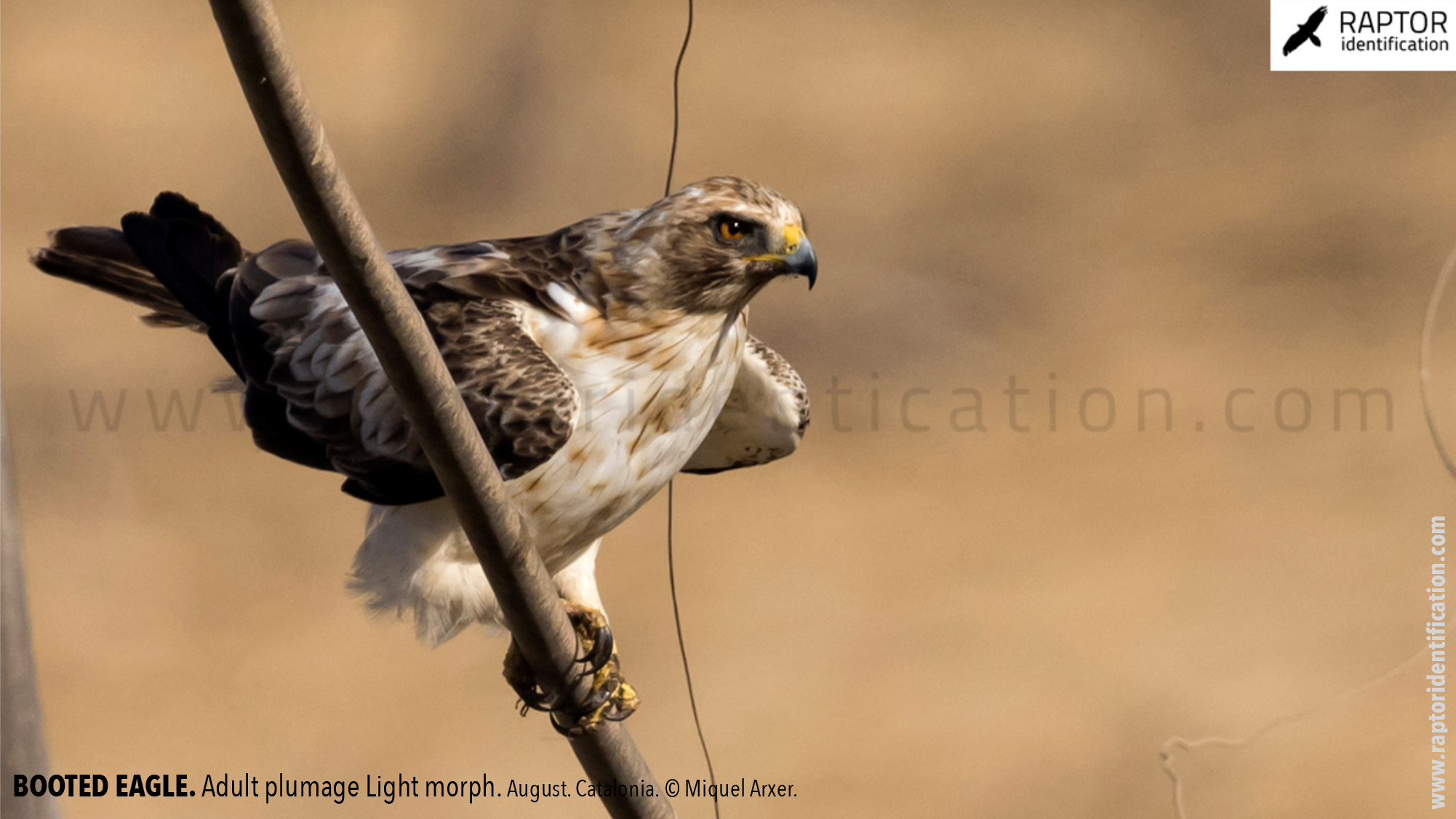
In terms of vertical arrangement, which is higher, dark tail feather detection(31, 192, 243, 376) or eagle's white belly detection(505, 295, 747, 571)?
dark tail feather detection(31, 192, 243, 376)

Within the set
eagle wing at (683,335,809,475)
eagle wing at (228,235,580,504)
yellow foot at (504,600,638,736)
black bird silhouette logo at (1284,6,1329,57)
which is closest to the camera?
eagle wing at (228,235,580,504)

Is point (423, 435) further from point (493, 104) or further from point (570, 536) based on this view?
point (493, 104)

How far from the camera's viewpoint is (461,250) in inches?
102

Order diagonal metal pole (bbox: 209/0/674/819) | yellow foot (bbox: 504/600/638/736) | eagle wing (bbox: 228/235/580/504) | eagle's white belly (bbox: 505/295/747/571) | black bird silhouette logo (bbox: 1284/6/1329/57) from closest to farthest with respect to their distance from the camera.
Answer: diagonal metal pole (bbox: 209/0/674/819) < eagle wing (bbox: 228/235/580/504) < eagle's white belly (bbox: 505/295/747/571) < yellow foot (bbox: 504/600/638/736) < black bird silhouette logo (bbox: 1284/6/1329/57)

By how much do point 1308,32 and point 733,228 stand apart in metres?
3.87

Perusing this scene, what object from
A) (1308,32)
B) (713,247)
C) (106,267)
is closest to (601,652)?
(713,247)

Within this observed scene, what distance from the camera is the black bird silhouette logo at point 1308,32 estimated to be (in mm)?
5047

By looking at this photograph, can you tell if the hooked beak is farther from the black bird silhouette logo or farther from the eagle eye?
the black bird silhouette logo

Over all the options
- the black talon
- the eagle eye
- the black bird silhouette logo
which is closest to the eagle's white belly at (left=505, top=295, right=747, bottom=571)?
the eagle eye

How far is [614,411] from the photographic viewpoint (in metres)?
2.41

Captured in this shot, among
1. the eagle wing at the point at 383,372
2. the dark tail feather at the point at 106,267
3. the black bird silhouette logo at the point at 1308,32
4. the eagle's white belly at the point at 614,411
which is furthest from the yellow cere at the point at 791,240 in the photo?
the black bird silhouette logo at the point at 1308,32

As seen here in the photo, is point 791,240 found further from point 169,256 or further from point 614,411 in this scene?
point 169,256

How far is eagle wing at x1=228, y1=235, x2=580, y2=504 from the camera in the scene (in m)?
2.27

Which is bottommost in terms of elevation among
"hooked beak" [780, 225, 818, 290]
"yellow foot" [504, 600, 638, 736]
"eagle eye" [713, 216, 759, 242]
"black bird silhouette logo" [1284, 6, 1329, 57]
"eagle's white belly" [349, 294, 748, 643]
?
"yellow foot" [504, 600, 638, 736]
